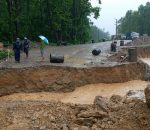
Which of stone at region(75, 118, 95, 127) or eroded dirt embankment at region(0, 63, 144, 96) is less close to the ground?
eroded dirt embankment at region(0, 63, 144, 96)

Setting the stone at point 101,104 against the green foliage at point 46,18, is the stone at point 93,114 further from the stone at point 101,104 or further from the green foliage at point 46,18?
the green foliage at point 46,18

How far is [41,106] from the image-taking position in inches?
635

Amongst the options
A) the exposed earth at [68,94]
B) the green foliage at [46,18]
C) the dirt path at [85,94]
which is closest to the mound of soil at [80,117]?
the exposed earth at [68,94]

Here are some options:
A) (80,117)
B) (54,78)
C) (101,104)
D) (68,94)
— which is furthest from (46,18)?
(80,117)

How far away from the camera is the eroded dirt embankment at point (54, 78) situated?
2527 cm

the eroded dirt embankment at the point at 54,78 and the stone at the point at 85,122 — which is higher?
the eroded dirt embankment at the point at 54,78

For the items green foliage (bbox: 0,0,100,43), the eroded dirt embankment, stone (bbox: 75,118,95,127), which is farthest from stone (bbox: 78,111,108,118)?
green foliage (bbox: 0,0,100,43)

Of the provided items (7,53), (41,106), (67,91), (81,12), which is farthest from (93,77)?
(81,12)

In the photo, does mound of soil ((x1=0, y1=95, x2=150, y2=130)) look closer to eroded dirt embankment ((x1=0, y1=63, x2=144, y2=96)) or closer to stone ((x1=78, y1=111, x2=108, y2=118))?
stone ((x1=78, y1=111, x2=108, y2=118))

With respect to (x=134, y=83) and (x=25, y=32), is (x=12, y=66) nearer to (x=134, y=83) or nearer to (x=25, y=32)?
(x=134, y=83)

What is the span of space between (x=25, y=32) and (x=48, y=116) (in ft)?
127

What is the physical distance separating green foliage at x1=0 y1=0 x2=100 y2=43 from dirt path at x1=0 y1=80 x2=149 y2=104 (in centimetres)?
2082

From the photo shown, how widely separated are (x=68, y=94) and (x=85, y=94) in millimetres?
1079

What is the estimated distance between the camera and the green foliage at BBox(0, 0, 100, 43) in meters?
47.6
